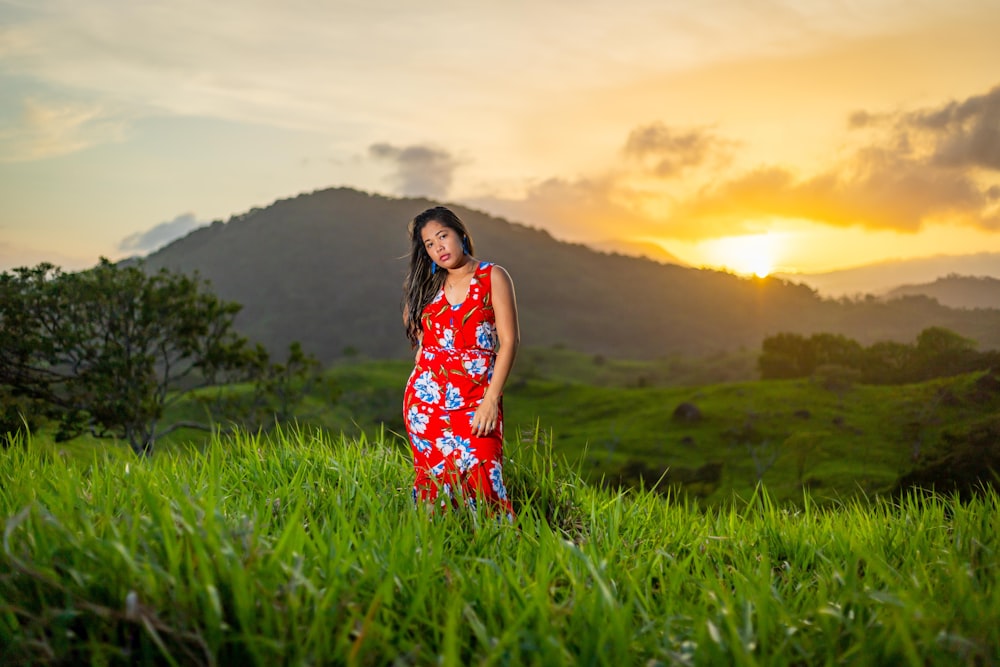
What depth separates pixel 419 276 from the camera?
225 inches

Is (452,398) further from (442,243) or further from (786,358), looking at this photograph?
(786,358)

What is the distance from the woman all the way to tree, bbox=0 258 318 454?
12887 mm

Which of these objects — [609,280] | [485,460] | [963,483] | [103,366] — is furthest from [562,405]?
[609,280]

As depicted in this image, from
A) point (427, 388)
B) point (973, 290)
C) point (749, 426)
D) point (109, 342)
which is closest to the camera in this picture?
point (427, 388)

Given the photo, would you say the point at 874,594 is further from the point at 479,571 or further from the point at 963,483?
the point at 963,483

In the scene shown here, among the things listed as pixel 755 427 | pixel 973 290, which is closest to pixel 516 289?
pixel 755 427

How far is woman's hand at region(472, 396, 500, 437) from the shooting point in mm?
5199

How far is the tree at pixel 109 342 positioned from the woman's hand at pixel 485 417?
43.6 ft

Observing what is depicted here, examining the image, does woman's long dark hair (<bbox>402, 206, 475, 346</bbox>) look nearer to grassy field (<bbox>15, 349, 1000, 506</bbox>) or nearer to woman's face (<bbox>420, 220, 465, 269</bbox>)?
woman's face (<bbox>420, 220, 465, 269</bbox>)

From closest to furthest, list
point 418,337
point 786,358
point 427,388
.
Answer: point 427,388 → point 418,337 → point 786,358

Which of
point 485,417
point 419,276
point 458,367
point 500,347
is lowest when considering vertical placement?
point 485,417

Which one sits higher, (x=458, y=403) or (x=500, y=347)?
(x=500, y=347)

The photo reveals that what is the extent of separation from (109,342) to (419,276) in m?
16.8

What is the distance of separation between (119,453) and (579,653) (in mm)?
2739
